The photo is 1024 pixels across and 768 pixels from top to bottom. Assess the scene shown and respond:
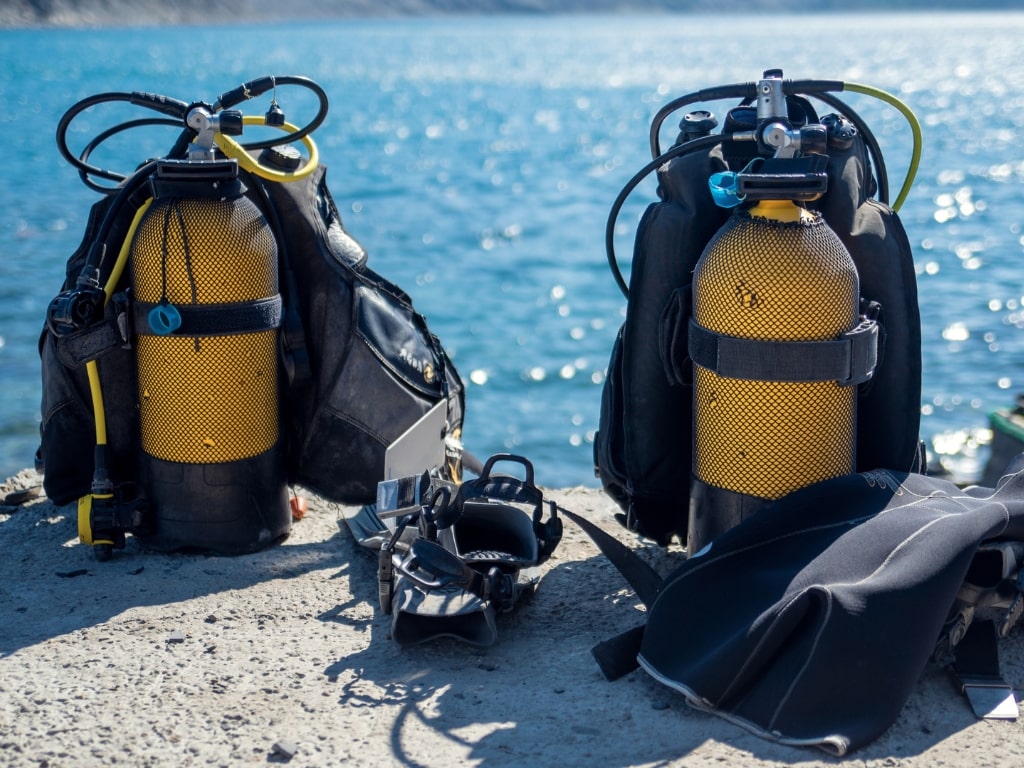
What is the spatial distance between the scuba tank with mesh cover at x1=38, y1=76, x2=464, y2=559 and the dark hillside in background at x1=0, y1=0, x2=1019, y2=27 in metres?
73.4

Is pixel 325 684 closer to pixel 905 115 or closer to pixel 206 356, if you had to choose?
pixel 206 356

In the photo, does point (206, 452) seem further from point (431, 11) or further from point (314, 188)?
point (431, 11)

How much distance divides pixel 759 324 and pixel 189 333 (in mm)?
1542

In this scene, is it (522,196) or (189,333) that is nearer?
(189,333)

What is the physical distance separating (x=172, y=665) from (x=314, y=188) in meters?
1.57

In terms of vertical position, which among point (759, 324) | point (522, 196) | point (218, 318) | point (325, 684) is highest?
point (759, 324)

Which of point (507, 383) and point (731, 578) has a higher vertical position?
point (731, 578)

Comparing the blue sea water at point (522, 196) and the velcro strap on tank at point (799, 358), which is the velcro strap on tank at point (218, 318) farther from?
the blue sea water at point (522, 196)

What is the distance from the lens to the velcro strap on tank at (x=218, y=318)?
3574mm

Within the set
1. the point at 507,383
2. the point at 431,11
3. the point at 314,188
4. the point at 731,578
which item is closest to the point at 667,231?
the point at 731,578

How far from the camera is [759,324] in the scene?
3102mm

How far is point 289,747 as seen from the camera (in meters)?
2.76

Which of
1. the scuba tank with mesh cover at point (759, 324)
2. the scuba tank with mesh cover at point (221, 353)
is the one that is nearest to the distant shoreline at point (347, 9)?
the scuba tank with mesh cover at point (221, 353)

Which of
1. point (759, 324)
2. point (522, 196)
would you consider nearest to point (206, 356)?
point (759, 324)
